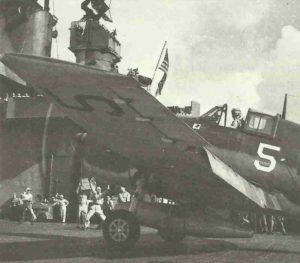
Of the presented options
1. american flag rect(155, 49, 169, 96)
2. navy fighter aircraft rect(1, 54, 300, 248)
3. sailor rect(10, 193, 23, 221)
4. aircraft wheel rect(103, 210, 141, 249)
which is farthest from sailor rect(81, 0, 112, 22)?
aircraft wheel rect(103, 210, 141, 249)

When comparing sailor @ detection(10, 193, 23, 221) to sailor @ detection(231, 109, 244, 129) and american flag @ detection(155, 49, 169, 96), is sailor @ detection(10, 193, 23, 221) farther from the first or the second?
sailor @ detection(231, 109, 244, 129)

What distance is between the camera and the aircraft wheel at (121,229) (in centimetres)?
889

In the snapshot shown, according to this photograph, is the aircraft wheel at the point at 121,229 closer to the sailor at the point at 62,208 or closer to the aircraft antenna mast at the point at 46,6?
the sailor at the point at 62,208

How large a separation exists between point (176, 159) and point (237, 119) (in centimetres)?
218

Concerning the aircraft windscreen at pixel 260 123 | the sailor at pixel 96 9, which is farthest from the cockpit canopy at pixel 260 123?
the sailor at pixel 96 9

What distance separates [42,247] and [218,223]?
3881 millimetres

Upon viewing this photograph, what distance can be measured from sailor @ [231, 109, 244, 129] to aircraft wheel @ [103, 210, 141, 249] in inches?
121

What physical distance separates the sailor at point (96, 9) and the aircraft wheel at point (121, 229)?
78.4 ft

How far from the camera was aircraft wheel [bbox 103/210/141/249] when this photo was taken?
8891 mm

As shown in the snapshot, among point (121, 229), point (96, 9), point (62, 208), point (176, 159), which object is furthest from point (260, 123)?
point (96, 9)

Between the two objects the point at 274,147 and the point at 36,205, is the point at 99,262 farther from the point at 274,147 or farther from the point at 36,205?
the point at 36,205

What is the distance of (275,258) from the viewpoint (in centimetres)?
883

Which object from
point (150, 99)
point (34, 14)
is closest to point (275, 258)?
point (150, 99)

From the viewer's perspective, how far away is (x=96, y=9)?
102 feet
